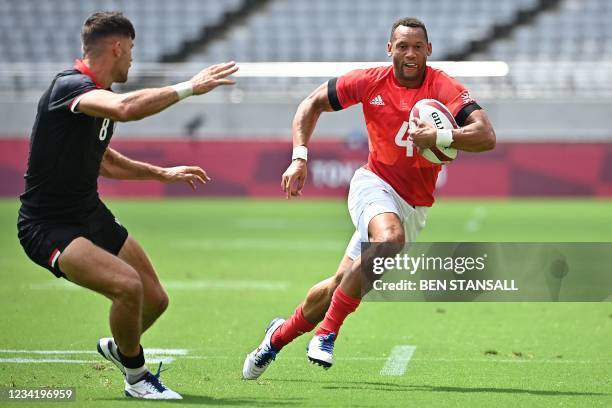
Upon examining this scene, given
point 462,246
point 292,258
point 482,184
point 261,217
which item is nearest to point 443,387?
point 462,246

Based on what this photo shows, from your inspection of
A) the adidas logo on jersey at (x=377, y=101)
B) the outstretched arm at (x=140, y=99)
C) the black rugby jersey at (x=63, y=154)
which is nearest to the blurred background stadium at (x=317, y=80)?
the adidas logo on jersey at (x=377, y=101)

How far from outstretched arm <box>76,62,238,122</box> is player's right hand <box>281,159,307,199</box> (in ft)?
3.57

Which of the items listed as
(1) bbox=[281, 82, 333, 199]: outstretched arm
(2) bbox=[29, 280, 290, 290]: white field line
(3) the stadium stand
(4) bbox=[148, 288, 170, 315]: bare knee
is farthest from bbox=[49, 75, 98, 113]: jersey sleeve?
(3) the stadium stand

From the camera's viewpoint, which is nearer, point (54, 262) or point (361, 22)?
point (54, 262)

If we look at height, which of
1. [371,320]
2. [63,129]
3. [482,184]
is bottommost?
[482,184]

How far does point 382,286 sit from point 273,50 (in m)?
21.7

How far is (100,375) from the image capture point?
7.24 m

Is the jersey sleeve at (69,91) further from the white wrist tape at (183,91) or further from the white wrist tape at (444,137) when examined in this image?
the white wrist tape at (444,137)

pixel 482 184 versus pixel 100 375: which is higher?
pixel 100 375

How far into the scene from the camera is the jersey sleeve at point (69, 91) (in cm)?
617

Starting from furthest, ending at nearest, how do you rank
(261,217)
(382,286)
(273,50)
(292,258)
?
(273,50) < (261,217) < (292,258) < (382,286)

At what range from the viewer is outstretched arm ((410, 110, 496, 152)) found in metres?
6.77

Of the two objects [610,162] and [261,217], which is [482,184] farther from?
[261,217]

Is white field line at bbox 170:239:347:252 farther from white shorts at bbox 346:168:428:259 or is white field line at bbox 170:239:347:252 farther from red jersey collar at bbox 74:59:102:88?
red jersey collar at bbox 74:59:102:88
